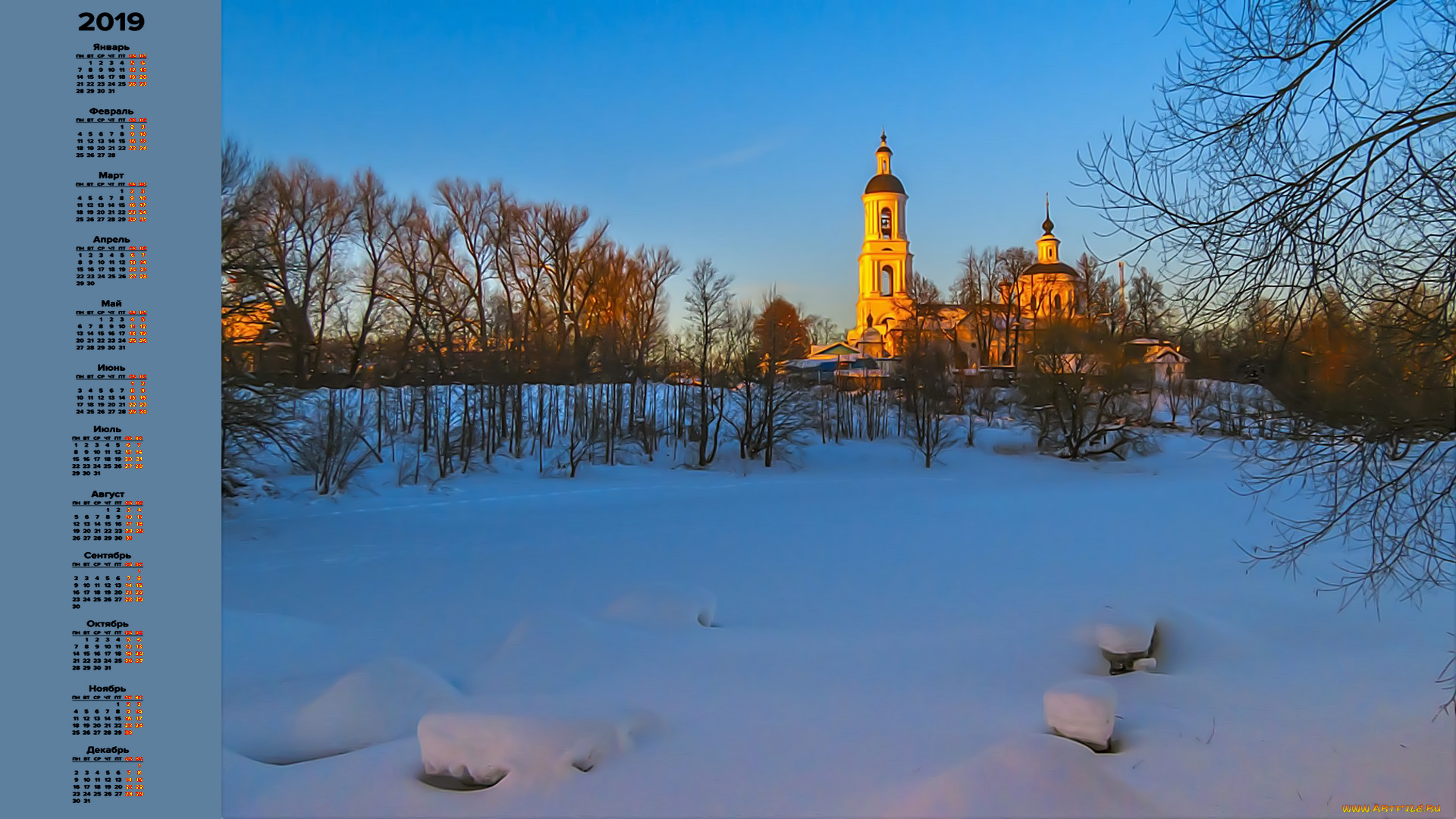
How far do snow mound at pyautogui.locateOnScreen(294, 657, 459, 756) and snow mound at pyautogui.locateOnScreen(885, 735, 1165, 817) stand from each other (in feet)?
13.9

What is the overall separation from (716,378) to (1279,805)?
25898 mm

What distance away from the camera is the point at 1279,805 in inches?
189

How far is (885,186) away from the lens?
60.4 m

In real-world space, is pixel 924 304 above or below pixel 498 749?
above

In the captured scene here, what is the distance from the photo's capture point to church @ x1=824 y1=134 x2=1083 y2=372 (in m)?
45.5

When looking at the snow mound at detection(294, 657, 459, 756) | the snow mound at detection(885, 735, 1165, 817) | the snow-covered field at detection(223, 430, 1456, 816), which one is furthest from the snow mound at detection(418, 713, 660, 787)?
the snow mound at detection(885, 735, 1165, 817)

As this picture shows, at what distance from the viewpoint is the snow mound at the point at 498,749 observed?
5176mm

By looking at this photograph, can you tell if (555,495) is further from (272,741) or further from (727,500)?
(272,741)

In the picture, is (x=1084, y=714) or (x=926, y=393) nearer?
(x=1084, y=714)

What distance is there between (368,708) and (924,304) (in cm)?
4365

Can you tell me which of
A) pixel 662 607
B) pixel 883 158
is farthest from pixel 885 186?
pixel 662 607

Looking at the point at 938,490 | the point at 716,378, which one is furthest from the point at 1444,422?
the point at 716,378

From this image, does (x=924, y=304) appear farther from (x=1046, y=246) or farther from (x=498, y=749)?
(x=498, y=749)

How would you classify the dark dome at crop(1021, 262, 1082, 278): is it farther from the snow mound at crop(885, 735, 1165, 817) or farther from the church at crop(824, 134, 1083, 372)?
the snow mound at crop(885, 735, 1165, 817)
